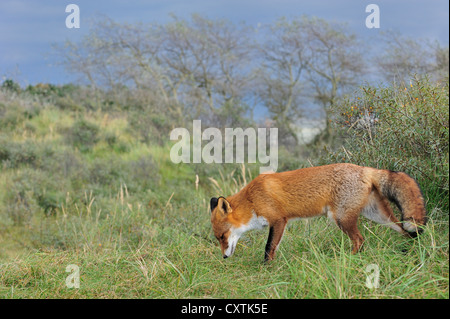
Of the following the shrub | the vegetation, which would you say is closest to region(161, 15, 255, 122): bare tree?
the vegetation

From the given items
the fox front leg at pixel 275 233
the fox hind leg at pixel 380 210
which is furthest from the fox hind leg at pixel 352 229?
the fox front leg at pixel 275 233

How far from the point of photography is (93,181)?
1202cm

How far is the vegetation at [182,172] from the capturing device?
4387mm

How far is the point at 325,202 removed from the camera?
14.4ft

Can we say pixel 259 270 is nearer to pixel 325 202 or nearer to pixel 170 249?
pixel 325 202

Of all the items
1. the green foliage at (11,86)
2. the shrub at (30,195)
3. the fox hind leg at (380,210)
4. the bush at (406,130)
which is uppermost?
the green foliage at (11,86)

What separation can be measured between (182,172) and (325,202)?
31.3 feet

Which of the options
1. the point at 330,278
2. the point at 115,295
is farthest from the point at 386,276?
the point at 115,295

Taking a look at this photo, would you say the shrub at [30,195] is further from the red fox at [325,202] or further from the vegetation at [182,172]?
the red fox at [325,202]

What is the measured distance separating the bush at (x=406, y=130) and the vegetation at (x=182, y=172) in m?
0.02
